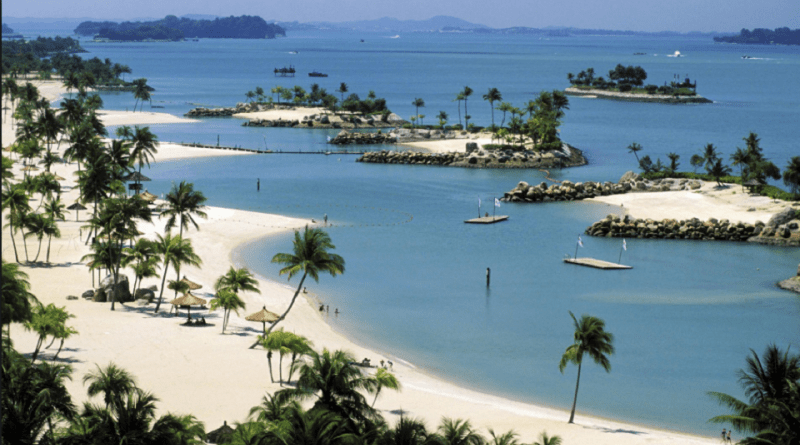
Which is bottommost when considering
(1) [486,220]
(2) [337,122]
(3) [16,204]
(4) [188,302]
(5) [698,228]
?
(1) [486,220]

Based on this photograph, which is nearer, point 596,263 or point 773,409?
point 773,409

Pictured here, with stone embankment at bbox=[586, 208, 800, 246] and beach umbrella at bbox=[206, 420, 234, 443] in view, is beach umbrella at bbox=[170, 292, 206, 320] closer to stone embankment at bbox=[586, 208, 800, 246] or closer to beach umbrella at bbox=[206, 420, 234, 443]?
beach umbrella at bbox=[206, 420, 234, 443]

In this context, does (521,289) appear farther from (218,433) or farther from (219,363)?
(218,433)

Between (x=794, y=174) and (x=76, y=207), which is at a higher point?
(x=794, y=174)

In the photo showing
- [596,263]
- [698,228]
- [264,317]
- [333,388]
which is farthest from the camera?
[698,228]

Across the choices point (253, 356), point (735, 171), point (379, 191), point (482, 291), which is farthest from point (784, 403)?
point (735, 171)

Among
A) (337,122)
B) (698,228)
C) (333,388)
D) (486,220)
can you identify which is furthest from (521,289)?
(337,122)

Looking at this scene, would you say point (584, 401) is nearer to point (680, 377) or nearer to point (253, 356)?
point (680, 377)
